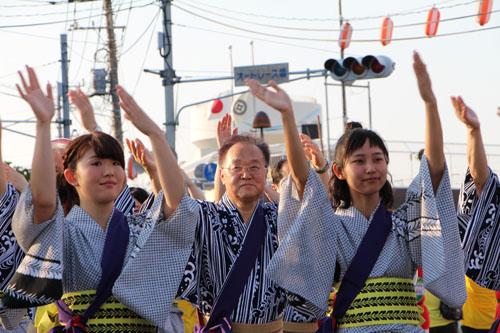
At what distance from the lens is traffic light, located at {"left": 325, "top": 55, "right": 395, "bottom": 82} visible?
13.4 meters

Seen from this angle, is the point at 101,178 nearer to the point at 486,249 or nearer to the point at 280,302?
the point at 280,302

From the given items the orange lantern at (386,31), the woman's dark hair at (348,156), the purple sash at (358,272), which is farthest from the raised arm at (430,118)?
the orange lantern at (386,31)

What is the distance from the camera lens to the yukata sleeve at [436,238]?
4.80 meters

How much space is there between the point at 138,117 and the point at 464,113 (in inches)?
64.9

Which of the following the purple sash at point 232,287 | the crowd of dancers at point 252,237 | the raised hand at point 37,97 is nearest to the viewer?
the raised hand at point 37,97

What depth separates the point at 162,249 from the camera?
197 inches

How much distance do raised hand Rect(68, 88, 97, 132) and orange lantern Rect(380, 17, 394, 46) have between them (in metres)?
10.6

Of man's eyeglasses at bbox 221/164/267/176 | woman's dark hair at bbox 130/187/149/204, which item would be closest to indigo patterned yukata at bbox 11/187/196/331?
man's eyeglasses at bbox 221/164/267/176

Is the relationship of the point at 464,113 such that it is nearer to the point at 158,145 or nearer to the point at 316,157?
the point at 316,157

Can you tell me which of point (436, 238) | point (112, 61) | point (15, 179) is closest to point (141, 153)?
point (15, 179)

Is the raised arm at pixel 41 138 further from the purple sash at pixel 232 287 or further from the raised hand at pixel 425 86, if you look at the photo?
the raised hand at pixel 425 86

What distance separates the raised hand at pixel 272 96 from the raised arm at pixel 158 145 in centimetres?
49

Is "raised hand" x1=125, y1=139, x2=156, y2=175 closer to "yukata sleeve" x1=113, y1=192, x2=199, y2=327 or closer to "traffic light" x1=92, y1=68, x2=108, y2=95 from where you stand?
"yukata sleeve" x1=113, y1=192, x2=199, y2=327

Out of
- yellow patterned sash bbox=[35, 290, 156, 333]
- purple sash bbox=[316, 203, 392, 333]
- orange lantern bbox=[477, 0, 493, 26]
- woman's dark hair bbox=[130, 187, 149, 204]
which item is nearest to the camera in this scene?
purple sash bbox=[316, 203, 392, 333]
